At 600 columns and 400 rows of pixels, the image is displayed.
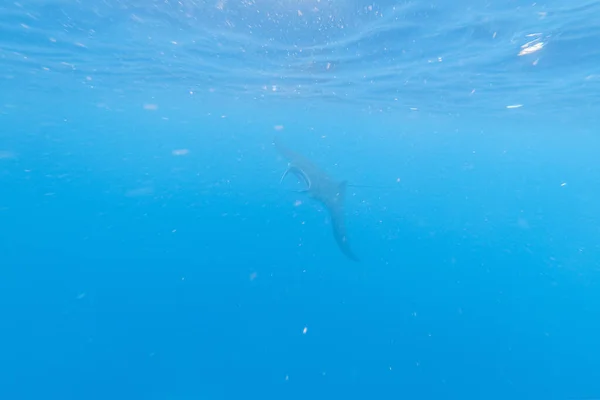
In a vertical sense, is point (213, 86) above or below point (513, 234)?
above

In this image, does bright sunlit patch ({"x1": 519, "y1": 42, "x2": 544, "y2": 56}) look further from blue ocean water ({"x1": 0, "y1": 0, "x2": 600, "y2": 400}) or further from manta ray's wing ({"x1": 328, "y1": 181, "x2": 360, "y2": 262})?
manta ray's wing ({"x1": 328, "y1": 181, "x2": 360, "y2": 262})

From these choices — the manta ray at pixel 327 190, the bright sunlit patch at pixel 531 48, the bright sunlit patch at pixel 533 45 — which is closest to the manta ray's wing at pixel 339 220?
the manta ray at pixel 327 190

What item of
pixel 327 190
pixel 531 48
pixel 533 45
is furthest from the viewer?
pixel 327 190

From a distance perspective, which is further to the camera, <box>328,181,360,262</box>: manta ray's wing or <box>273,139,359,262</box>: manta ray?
<box>273,139,359,262</box>: manta ray

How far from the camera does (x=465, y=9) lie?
10.4m

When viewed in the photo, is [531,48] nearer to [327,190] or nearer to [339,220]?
[327,190]

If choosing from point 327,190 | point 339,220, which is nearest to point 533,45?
point 327,190

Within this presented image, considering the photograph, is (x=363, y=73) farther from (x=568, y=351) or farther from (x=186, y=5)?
(x=568, y=351)

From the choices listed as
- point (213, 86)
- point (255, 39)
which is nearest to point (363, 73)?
point (255, 39)

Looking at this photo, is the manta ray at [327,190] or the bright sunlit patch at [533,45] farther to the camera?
the manta ray at [327,190]

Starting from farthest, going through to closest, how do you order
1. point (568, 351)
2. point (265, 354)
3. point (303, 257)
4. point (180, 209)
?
point (180, 209), point (303, 257), point (568, 351), point (265, 354)

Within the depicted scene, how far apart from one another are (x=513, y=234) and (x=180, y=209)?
28007 millimetres

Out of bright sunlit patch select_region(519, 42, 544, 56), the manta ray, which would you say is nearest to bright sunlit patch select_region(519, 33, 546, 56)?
bright sunlit patch select_region(519, 42, 544, 56)

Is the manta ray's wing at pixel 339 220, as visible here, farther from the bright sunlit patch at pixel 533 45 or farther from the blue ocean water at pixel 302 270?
the bright sunlit patch at pixel 533 45
